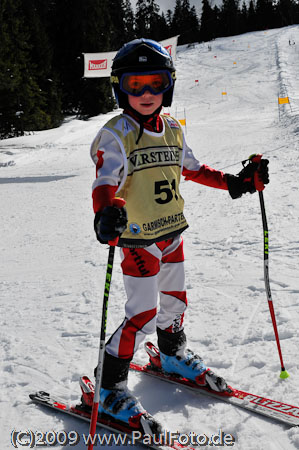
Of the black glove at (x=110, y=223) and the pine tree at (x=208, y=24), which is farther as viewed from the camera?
the pine tree at (x=208, y=24)

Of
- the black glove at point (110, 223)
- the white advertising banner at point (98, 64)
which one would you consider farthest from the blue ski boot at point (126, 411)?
the white advertising banner at point (98, 64)

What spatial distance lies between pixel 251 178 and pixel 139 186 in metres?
0.87

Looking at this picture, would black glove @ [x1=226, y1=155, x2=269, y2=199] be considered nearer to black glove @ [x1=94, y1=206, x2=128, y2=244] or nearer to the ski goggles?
the ski goggles

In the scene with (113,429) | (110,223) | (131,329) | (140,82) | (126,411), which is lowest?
(113,429)

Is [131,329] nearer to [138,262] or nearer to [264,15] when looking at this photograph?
[138,262]

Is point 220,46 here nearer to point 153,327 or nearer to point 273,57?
point 273,57

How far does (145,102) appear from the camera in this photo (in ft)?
7.59

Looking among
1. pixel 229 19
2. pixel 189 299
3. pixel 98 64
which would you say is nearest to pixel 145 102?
pixel 189 299

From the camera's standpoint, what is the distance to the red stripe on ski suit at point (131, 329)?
235 centimetres

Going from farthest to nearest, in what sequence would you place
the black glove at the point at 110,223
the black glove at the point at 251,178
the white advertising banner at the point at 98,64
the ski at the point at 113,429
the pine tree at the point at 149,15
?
the pine tree at the point at 149,15 < the white advertising banner at the point at 98,64 < the black glove at the point at 251,178 < the ski at the point at 113,429 < the black glove at the point at 110,223

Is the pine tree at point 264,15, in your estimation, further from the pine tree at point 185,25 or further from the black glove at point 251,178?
the black glove at point 251,178

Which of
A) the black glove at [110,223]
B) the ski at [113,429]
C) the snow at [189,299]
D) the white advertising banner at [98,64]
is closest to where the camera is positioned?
the black glove at [110,223]

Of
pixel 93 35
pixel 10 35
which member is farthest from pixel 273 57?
pixel 10 35

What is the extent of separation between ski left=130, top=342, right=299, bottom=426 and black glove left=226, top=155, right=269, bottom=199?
133 centimetres
